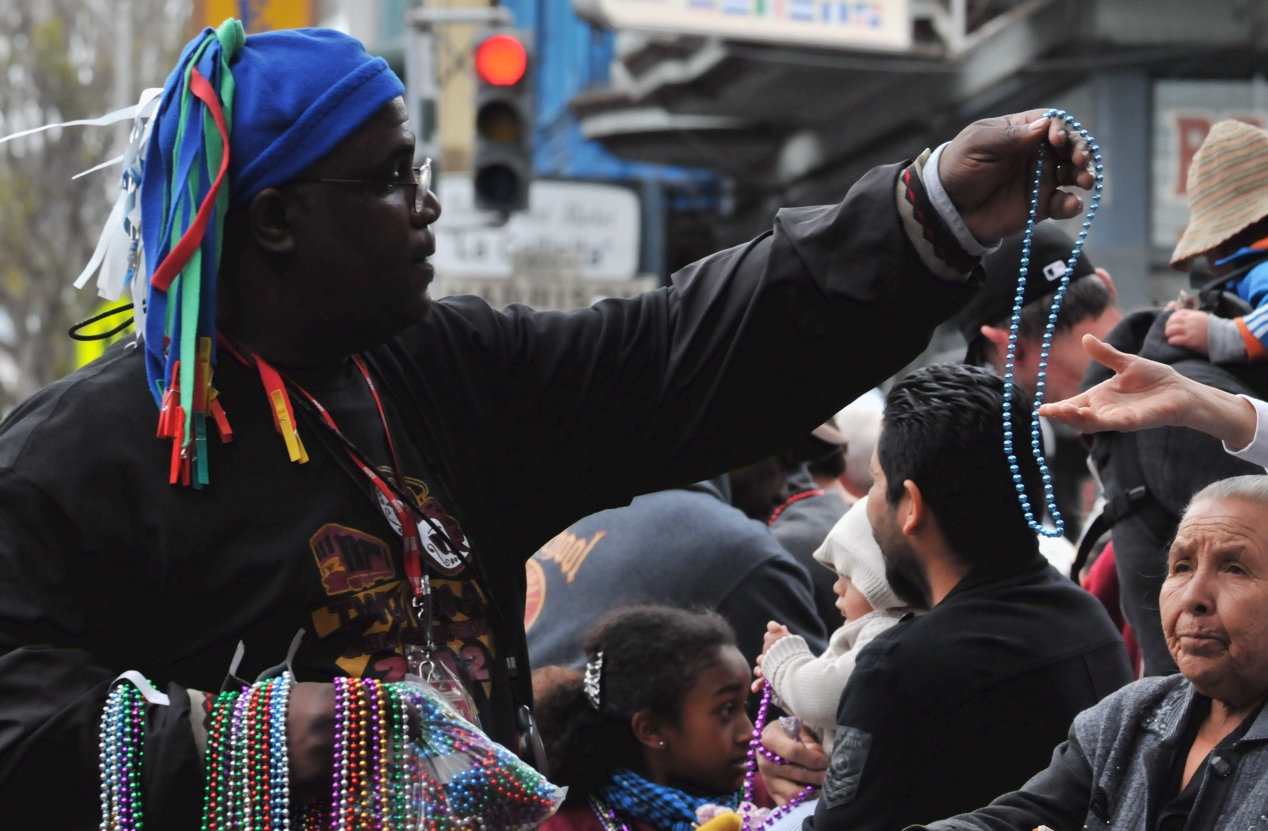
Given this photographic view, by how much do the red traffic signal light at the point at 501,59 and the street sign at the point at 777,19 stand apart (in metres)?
2.20

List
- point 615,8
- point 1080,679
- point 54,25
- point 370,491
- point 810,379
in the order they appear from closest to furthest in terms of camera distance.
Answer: point 370,491 < point 810,379 < point 1080,679 < point 615,8 < point 54,25

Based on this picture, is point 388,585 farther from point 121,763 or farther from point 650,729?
point 650,729

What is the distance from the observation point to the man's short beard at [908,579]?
10.2 feet

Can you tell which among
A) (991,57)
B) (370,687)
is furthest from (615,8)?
(370,687)

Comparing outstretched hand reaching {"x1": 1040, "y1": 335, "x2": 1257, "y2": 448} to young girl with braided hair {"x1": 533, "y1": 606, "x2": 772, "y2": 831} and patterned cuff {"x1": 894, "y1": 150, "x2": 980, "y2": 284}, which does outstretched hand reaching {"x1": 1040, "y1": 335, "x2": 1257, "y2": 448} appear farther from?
young girl with braided hair {"x1": 533, "y1": 606, "x2": 772, "y2": 831}

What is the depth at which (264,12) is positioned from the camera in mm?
8812

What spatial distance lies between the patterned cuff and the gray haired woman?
0.60 metres

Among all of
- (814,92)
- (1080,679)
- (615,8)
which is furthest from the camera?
(814,92)

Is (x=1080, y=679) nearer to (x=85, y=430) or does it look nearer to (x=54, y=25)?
(x=85, y=430)

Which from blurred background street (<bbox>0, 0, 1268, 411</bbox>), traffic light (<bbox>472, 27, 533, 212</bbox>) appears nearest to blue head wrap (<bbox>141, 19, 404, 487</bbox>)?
blurred background street (<bbox>0, 0, 1268, 411</bbox>)

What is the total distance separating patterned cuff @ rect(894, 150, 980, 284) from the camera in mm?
2348

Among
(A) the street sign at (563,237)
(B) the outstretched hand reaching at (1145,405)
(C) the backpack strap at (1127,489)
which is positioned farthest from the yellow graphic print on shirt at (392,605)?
(A) the street sign at (563,237)

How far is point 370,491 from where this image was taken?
7.66ft

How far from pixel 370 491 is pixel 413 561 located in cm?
12
